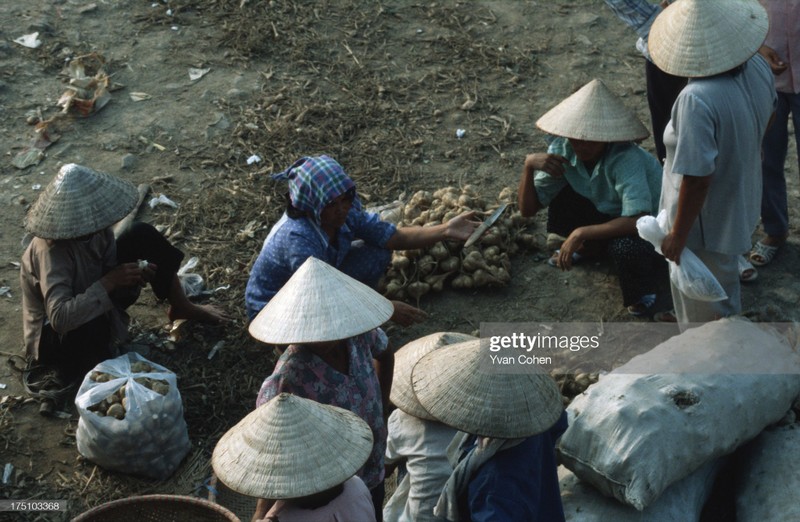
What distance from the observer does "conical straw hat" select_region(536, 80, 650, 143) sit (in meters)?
4.29

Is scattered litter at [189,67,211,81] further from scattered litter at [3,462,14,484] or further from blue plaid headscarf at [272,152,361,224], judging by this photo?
scattered litter at [3,462,14,484]

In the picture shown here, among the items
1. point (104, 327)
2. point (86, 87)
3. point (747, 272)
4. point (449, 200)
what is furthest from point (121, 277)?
point (747, 272)

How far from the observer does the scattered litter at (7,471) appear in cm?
391

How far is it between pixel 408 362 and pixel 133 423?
1170 mm

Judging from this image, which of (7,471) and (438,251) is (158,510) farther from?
(438,251)

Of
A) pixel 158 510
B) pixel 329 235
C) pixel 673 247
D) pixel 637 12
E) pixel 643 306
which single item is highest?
pixel 637 12

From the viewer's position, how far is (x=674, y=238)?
383 centimetres

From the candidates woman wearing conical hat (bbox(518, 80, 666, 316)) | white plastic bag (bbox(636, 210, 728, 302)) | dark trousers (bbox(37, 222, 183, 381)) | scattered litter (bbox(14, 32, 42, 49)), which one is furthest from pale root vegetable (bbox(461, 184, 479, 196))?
scattered litter (bbox(14, 32, 42, 49))

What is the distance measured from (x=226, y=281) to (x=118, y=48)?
286 cm

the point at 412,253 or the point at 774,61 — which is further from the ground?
the point at 774,61

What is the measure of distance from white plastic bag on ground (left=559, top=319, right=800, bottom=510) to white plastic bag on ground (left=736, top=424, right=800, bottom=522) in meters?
0.08

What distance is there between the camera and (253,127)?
6086 mm

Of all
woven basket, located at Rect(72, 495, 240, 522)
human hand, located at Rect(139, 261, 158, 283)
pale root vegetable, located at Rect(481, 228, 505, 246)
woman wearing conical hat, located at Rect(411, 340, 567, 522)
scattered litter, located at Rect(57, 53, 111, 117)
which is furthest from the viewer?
scattered litter, located at Rect(57, 53, 111, 117)

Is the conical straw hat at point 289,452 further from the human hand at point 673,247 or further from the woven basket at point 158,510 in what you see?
the human hand at point 673,247
